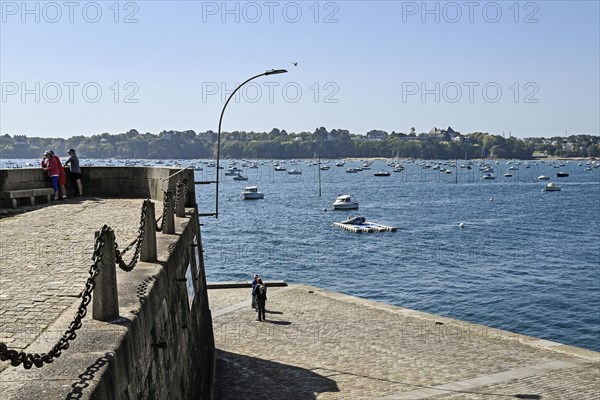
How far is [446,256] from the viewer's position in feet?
182

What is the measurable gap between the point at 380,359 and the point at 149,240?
12.1 m

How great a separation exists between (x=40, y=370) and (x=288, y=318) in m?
20.2

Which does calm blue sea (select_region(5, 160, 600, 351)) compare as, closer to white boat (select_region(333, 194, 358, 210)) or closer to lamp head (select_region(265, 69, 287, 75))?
white boat (select_region(333, 194, 358, 210))

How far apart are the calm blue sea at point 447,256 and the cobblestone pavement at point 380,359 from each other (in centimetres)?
1072

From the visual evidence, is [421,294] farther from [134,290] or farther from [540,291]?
[134,290]

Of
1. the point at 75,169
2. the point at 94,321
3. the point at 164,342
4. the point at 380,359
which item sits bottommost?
the point at 380,359

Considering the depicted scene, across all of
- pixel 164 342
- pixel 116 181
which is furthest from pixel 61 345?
pixel 116 181

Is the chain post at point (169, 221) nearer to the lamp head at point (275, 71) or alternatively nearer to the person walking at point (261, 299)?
the lamp head at point (275, 71)

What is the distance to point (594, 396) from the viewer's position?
55.0 ft

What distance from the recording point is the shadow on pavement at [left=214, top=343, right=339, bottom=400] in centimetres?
1677

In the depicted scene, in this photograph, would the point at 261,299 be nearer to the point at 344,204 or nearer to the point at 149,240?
the point at 149,240

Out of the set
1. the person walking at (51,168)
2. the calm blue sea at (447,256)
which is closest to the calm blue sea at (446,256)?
the calm blue sea at (447,256)

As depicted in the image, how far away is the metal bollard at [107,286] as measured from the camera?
20.4 ft

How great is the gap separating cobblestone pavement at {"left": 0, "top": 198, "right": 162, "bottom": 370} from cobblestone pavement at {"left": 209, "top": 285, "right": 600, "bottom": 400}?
542cm
